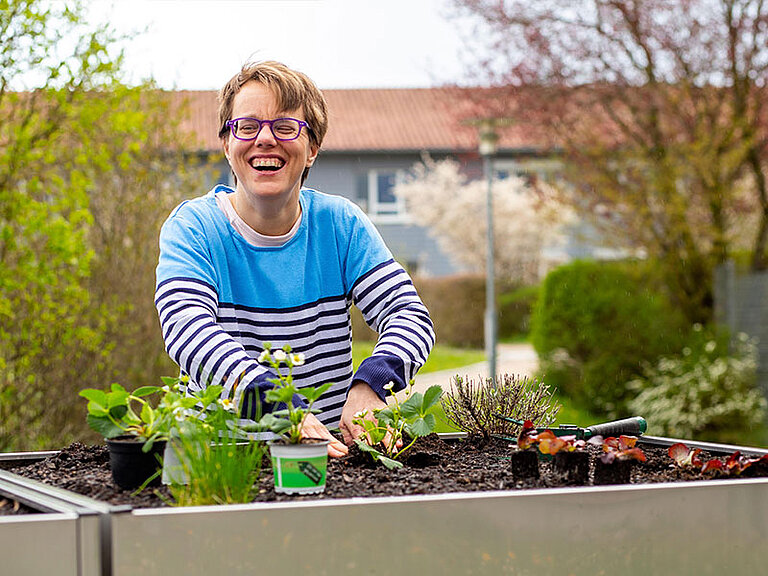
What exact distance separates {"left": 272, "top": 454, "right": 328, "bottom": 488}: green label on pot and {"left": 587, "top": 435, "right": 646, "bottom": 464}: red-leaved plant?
21.0 inches

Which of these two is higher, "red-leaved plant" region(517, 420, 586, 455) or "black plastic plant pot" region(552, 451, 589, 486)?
"red-leaved plant" region(517, 420, 586, 455)

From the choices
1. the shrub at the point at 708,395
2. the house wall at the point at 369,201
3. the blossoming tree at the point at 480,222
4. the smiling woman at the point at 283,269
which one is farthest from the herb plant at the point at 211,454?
the house wall at the point at 369,201

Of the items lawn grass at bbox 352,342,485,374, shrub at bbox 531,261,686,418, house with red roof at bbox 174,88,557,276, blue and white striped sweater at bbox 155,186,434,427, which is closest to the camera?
blue and white striped sweater at bbox 155,186,434,427

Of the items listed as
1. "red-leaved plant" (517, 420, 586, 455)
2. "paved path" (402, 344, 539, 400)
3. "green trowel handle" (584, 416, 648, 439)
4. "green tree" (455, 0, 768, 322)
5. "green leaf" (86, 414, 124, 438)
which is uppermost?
"green tree" (455, 0, 768, 322)

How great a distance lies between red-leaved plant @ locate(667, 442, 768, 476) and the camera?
1981 millimetres

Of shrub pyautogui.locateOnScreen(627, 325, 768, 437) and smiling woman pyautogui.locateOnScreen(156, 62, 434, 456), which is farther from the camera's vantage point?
shrub pyautogui.locateOnScreen(627, 325, 768, 437)

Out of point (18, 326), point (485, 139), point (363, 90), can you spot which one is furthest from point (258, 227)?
point (363, 90)

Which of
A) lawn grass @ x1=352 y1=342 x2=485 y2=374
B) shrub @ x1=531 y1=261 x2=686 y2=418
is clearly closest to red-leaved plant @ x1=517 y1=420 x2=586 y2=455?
shrub @ x1=531 y1=261 x2=686 y2=418

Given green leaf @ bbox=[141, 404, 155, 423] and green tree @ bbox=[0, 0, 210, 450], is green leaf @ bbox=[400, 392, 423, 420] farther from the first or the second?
green tree @ bbox=[0, 0, 210, 450]

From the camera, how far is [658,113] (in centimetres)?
1006

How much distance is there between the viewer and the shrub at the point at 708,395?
9.17 meters

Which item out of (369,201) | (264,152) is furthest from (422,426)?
(369,201)

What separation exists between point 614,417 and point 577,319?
116 centimetres

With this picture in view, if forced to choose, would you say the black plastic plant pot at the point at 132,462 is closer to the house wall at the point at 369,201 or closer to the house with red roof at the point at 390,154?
the house with red roof at the point at 390,154
